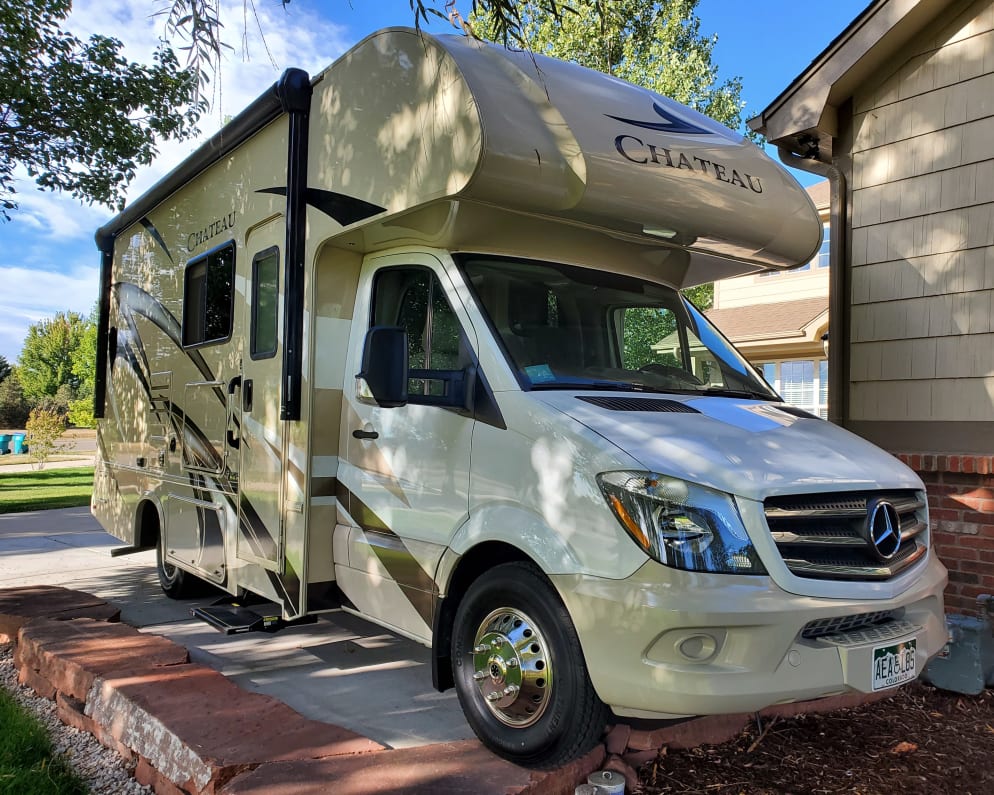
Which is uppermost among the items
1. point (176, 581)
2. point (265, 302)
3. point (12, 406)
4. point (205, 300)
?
point (205, 300)

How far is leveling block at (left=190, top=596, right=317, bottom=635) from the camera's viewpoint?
4969 millimetres

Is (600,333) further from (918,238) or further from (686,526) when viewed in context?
(918,238)

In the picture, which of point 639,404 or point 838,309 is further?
point 838,309

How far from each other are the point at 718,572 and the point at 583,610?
1.68 ft

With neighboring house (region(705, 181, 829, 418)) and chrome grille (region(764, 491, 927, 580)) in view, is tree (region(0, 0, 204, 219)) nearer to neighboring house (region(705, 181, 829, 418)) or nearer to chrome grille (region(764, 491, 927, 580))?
chrome grille (region(764, 491, 927, 580))

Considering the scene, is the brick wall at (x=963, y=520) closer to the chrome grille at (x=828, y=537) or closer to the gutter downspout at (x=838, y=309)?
the gutter downspout at (x=838, y=309)

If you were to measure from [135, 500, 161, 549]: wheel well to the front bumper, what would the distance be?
16.7 ft

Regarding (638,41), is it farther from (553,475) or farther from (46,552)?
(553,475)

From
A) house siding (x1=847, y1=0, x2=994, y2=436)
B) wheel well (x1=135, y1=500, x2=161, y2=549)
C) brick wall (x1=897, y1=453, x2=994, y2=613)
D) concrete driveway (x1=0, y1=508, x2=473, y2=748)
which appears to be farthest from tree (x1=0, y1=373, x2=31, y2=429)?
brick wall (x1=897, y1=453, x2=994, y2=613)

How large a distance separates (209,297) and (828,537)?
4511mm

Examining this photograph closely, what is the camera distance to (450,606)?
3.71m

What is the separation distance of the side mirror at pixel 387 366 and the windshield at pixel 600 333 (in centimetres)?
44

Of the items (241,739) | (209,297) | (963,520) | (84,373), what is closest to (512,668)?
(241,739)

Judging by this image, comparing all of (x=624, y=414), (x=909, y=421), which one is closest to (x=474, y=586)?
(x=624, y=414)
